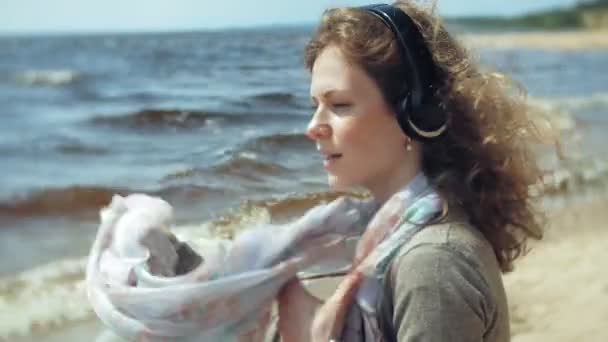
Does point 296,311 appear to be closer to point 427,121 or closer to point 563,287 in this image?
point 427,121

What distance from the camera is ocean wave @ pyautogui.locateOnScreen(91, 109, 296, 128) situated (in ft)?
26.2

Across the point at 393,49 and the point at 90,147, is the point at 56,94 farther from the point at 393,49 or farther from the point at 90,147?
the point at 393,49

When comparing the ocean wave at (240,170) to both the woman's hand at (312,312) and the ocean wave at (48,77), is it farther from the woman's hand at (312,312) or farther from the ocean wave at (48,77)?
the ocean wave at (48,77)

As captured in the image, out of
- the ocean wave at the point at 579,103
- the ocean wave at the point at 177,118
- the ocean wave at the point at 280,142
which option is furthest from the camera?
the ocean wave at the point at 579,103

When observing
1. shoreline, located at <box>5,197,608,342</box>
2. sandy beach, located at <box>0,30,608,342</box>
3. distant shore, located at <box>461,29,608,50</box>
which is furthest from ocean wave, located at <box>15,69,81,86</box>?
distant shore, located at <box>461,29,608,50</box>

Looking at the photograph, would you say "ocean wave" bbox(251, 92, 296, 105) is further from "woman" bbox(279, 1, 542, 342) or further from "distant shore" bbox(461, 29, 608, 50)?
"distant shore" bbox(461, 29, 608, 50)

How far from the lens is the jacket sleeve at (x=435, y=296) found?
57.1 inches

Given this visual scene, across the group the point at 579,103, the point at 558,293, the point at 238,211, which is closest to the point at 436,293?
the point at 558,293

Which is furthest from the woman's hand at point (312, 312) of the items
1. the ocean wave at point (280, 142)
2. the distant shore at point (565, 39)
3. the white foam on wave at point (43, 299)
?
the distant shore at point (565, 39)

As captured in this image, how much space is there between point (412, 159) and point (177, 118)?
7255 mm

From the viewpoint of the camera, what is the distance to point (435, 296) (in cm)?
145

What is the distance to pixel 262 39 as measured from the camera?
1194 centimetres

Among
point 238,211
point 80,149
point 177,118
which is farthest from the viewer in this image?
point 177,118

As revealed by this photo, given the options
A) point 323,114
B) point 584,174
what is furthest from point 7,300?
point 584,174
